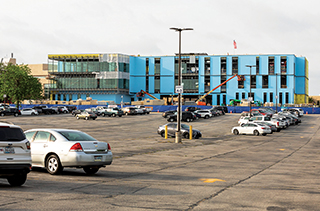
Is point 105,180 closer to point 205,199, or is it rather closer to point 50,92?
point 205,199

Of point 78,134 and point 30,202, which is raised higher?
point 78,134

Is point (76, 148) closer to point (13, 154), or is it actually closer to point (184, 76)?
point (13, 154)

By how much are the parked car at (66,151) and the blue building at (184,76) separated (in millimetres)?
104001

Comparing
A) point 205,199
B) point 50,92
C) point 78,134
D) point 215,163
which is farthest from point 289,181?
point 50,92

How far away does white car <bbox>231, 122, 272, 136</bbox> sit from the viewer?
42500mm

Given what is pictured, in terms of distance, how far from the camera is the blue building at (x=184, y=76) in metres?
114

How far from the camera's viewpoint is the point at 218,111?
77312 mm

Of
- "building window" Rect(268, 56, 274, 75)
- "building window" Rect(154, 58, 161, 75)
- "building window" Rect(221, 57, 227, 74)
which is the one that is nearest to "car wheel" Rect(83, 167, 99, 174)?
"building window" Rect(221, 57, 227, 74)

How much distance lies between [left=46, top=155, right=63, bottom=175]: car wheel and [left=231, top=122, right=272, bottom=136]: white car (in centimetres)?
3192

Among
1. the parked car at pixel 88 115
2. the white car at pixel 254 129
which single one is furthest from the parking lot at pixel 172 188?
the parked car at pixel 88 115

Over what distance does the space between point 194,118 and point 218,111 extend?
13.3 meters

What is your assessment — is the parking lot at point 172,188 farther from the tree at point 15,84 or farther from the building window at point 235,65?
the building window at point 235,65

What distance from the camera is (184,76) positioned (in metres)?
121

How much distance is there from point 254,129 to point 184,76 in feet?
259
